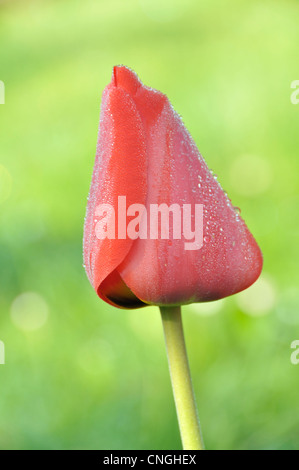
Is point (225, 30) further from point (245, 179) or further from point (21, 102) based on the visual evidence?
point (245, 179)

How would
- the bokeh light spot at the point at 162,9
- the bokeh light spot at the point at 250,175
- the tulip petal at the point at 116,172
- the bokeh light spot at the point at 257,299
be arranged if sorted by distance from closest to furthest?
the tulip petal at the point at 116,172, the bokeh light spot at the point at 257,299, the bokeh light spot at the point at 250,175, the bokeh light spot at the point at 162,9

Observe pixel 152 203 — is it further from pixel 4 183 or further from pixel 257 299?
pixel 4 183

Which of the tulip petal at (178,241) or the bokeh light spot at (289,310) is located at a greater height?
the tulip petal at (178,241)

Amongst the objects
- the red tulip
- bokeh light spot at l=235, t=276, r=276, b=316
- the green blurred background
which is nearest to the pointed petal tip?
the red tulip

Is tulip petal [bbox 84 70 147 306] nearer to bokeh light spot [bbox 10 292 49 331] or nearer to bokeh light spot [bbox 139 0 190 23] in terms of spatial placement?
bokeh light spot [bbox 10 292 49 331]

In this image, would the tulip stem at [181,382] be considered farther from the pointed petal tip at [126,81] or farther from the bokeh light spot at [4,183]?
the bokeh light spot at [4,183]

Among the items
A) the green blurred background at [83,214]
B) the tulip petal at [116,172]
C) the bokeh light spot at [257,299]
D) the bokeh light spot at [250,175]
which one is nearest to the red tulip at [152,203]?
the tulip petal at [116,172]

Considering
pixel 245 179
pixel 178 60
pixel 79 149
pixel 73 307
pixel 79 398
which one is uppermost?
pixel 178 60
